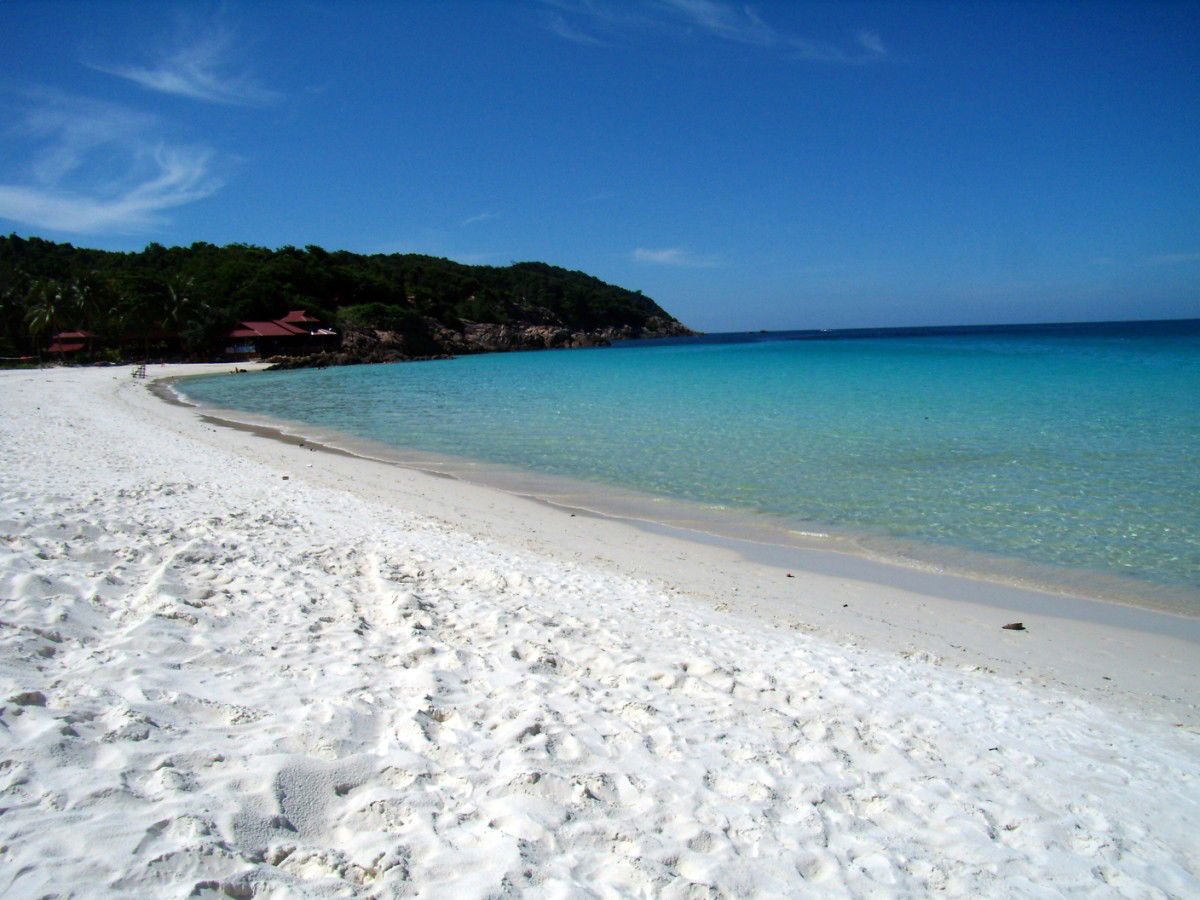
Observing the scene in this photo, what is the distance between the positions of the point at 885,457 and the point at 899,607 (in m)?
7.90

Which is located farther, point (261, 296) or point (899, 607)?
point (261, 296)

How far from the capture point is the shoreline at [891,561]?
263 inches

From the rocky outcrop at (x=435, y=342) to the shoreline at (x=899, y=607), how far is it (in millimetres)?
51673

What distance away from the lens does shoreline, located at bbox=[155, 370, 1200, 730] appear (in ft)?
17.2

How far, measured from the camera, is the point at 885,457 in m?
13.8

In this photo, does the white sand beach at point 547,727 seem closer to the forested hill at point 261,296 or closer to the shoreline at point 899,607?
the shoreline at point 899,607

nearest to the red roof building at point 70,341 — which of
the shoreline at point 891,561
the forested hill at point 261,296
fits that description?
the forested hill at point 261,296

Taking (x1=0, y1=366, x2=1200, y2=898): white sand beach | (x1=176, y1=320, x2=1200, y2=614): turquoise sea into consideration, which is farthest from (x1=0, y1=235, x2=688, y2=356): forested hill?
(x1=0, y1=366, x2=1200, y2=898): white sand beach

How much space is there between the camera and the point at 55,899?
6.73ft

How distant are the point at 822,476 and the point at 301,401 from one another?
22978 mm

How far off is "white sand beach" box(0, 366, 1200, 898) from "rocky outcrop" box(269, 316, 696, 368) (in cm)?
5387

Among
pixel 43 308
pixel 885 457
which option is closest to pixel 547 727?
pixel 885 457

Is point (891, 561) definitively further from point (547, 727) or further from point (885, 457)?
point (885, 457)

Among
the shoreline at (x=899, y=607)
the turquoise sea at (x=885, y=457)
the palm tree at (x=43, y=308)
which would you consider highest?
the palm tree at (x=43, y=308)
